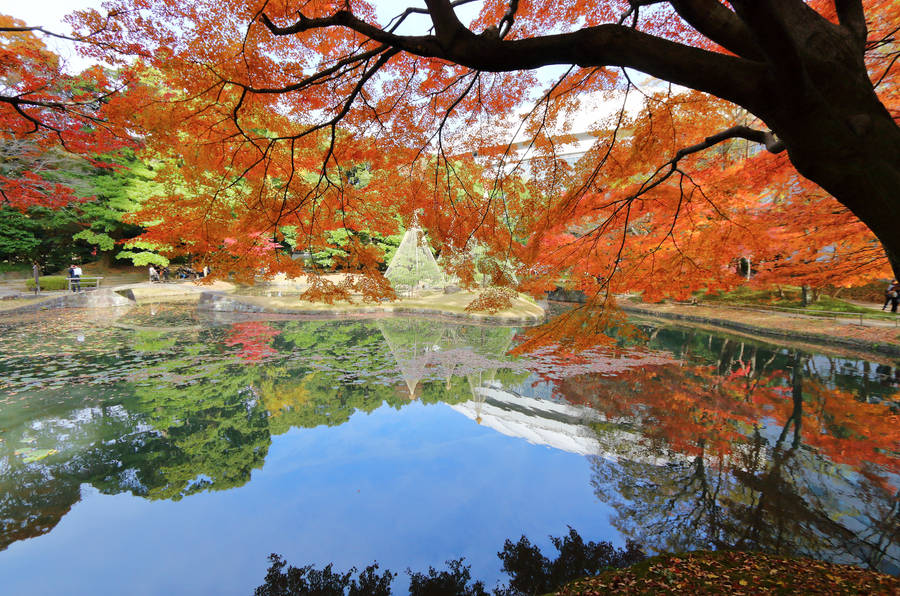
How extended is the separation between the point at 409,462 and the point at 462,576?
1.77 meters

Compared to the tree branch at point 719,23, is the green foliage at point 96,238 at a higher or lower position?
higher

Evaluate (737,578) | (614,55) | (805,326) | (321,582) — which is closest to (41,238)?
(321,582)

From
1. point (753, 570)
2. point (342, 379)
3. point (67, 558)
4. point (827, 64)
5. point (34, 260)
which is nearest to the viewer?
point (827, 64)

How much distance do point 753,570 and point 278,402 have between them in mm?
6265

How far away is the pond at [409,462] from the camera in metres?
3.20

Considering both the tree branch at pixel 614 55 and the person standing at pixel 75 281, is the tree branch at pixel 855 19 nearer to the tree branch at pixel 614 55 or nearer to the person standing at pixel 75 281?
the tree branch at pixel 614 55

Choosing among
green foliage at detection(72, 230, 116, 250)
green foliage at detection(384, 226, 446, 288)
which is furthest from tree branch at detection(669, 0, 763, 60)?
green foliage at detection(72, 230, 116, 250)

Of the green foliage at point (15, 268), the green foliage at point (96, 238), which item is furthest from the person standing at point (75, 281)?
the green foliage at point (15, 268)

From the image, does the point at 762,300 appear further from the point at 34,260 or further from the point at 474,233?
the point at 34,260

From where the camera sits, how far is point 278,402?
6336mm

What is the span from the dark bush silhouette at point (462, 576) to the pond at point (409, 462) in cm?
11

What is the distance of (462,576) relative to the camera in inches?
118

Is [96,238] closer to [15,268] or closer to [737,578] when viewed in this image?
[15,268]

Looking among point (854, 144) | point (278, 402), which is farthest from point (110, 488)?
point (854, 144)
